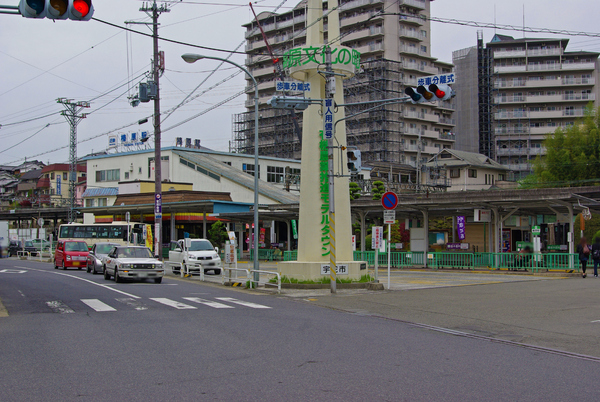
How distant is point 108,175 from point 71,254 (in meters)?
40.6

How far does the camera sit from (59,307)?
15.1 meters

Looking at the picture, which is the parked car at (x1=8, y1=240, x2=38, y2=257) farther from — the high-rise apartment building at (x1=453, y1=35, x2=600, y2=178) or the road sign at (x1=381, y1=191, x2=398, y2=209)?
the high-rise apartment building at (x1=453, y1=35, x2=600, y2=178)

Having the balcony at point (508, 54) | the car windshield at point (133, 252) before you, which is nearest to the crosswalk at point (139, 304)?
the car windshield at point (133, 252)

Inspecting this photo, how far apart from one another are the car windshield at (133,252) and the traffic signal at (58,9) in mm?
17931

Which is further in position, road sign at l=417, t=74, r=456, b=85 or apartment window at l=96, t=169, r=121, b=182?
apartment window at l=96, t=169, r=121, b=182

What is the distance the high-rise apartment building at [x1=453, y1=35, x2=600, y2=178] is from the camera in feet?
283

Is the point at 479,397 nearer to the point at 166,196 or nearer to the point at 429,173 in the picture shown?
the point at 166,196

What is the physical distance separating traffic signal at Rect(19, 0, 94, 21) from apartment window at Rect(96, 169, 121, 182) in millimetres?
67304

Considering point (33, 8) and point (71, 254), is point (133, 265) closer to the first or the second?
point (71, 254)

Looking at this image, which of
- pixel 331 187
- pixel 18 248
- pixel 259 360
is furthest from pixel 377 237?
pixel 18 248

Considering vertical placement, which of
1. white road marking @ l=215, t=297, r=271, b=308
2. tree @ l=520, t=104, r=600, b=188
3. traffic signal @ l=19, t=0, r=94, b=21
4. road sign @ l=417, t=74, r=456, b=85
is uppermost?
tree @ l=520, t=104, r=600, b=188

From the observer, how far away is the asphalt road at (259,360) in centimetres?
675

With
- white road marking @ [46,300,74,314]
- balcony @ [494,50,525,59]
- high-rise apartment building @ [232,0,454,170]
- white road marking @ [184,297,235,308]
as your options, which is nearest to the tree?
high-rise apartment building @ [232,0,454,170]

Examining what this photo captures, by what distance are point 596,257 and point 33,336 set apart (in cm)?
2448
